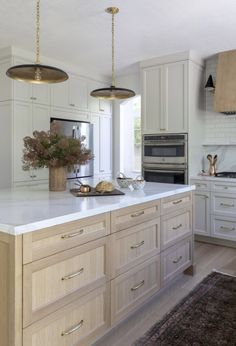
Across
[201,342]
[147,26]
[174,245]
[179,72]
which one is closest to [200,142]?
[179,72]

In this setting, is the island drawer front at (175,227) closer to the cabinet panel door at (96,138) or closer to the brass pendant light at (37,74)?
the brass pendant light at (37,74)

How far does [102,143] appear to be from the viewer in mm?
5594

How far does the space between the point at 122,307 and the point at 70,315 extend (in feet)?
1.68

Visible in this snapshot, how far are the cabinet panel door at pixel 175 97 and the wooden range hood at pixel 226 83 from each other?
444 mm

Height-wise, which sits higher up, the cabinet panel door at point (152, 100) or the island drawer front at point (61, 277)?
the cabinet panel door at point (152, 100)

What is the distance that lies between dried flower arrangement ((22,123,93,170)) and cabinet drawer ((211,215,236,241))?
2.43m

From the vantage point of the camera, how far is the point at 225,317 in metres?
2.27

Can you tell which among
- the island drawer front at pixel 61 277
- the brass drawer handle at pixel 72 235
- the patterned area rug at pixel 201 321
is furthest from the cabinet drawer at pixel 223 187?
the brass drawer handle at pixel 72 235

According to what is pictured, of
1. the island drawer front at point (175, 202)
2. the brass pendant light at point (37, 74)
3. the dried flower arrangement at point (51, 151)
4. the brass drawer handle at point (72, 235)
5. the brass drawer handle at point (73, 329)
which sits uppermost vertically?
the brass pendant light at point (37, 74)

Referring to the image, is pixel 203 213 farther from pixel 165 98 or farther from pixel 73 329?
pixel 73 329

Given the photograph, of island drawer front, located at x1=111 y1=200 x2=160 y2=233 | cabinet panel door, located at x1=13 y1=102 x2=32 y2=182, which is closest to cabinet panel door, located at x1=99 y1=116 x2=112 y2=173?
cabinet panel door, located at x1=13 y1=102 x2=32 y2=182

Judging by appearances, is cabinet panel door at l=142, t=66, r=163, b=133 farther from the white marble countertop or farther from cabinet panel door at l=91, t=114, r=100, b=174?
the white marble countertop

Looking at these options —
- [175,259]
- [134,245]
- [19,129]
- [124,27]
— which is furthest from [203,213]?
[19,129]

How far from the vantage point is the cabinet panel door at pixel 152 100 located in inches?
179
